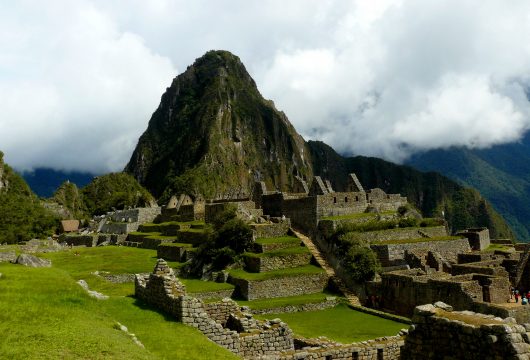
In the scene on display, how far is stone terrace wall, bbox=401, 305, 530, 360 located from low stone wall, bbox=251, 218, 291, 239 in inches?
1029

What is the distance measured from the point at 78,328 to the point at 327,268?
81.4 feet

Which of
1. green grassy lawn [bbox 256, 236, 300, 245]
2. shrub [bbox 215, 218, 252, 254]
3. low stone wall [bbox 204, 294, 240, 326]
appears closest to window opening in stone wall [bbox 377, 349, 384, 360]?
low stone wall [bbox 204, 294, 240, 326]

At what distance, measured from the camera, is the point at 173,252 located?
131ft

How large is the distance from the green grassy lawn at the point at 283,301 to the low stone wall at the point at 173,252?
11589 mm

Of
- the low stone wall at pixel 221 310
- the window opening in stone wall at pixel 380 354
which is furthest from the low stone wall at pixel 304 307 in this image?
the window opening in stone wall at pixel 380 354

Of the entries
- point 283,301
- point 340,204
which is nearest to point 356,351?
point 283,301

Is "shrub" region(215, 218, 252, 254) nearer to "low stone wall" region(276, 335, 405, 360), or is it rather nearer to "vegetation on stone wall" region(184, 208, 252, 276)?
"vegetation on stone wall" region(184, 208, 252, 276)

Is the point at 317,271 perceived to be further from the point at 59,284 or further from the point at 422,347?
the point at 422,347

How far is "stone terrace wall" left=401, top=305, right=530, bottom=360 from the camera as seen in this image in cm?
718

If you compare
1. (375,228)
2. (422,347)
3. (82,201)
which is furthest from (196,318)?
(82,201)

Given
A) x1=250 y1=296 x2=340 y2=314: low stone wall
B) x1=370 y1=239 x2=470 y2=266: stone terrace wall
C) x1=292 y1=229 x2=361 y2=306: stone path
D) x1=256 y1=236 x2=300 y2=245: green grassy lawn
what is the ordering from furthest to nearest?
x1=256 y1=236 x2=300 y2=245: green grassy lawn, x1=370 y1=239 x2=470 y2=266: stone terrace wall, x1=292 y1=229 x2=361 y2=306: stone path, x1=250 y1=296 x2=340 y2=314: low stone wall

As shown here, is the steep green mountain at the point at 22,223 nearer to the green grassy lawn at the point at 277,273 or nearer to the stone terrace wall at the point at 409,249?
the green grassy lawn at the point at 277,273

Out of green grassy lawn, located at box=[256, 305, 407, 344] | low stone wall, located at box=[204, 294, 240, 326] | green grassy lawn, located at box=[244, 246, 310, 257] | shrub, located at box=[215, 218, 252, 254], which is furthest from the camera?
shrub, located at box=[215, 218, 252, 254]

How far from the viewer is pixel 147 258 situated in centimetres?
4084
